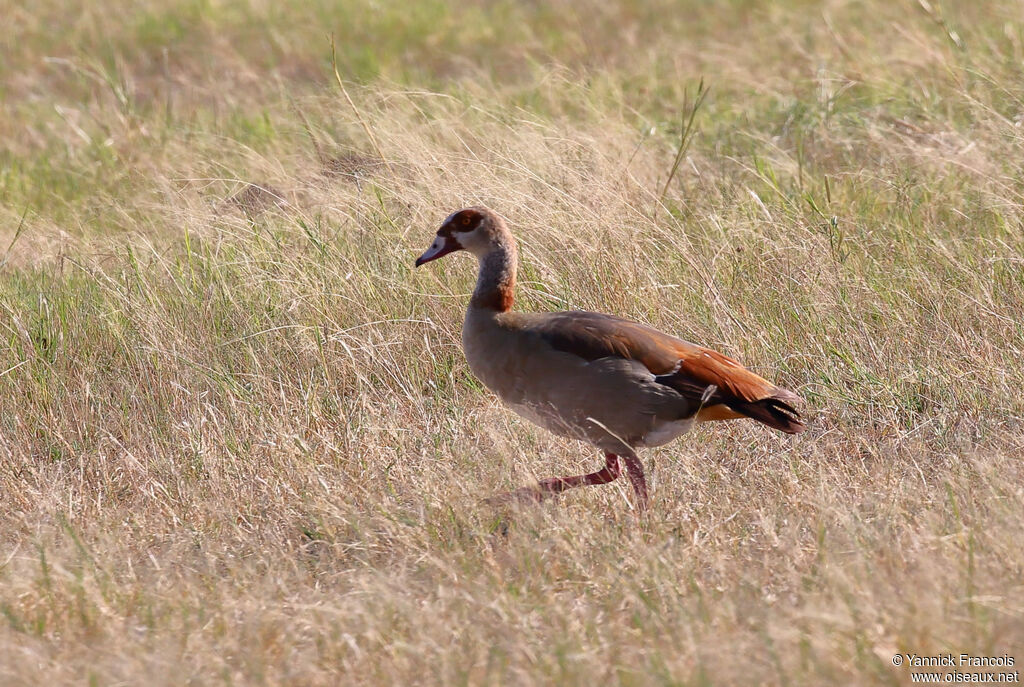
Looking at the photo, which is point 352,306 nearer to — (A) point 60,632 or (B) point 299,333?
(B) point 299,333

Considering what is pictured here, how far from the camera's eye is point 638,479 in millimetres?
4562

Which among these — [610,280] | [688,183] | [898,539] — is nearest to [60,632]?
[898,539]

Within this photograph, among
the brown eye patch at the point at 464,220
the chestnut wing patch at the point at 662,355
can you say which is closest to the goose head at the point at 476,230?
the brown eye patch at the point at 464,220

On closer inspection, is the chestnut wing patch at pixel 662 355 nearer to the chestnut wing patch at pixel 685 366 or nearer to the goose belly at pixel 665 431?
the chestnut wing patch at pixel 685 366

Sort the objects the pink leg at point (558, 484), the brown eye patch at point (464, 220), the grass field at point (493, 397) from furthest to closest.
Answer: the brown eye patch at point (464, 220) → the pink leg at point (558, 484) → the grass field at point (493, 397)

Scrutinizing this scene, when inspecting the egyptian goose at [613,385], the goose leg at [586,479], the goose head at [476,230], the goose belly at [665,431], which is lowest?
the goose leg at [586,479]

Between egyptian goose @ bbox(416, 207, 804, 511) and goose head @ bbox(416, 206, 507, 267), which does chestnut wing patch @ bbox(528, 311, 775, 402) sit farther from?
goose head @ bbox(416, 206, 507, 267)

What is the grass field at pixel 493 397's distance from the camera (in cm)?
364

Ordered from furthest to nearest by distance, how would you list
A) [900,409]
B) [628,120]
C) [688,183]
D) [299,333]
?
[628,120] < [688,183] < [299,333] < [900,409]

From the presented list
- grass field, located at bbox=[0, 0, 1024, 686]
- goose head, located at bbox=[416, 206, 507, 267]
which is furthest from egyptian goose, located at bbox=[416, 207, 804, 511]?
goose head, located at bbox=[416, 206, 507, 267]

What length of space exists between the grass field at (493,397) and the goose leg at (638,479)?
0.22 ft

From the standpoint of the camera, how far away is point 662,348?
178 inches

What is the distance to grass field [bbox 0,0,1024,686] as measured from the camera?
12.0 feet

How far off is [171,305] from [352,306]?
33.0 inches
